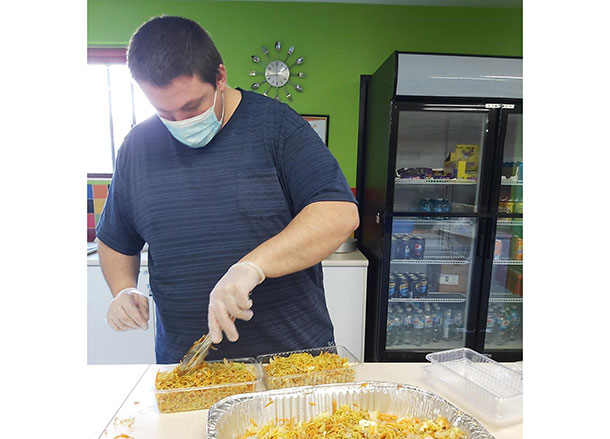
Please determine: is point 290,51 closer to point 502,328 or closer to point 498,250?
point 498,250

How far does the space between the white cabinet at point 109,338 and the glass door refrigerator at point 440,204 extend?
4.87 feet

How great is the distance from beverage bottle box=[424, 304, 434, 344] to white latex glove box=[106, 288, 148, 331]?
214 centimetres

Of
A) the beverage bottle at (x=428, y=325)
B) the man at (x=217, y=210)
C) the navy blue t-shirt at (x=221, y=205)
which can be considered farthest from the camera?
the beverage bottle at (x=428, y=325)

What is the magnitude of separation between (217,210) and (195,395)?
0.50 m

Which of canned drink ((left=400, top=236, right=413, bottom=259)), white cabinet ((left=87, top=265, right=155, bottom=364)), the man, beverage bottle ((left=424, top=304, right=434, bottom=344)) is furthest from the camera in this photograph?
beverage bottle ((left=424, top=304, right=434, bottom=344))

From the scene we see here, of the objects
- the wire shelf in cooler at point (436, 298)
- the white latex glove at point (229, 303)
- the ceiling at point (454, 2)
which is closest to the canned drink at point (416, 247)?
the wire shelf in cooler at point (436, 298)

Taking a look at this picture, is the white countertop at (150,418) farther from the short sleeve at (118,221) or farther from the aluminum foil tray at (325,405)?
the short sleeve at (118,221)

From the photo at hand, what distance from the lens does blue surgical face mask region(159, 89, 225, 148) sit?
102 centimetres

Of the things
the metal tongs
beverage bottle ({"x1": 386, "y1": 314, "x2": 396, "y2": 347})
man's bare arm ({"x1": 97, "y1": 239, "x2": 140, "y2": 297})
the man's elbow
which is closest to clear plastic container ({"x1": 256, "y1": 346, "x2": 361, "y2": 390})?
the metal tongs

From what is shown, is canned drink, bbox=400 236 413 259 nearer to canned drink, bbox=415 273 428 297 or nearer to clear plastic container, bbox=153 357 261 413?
canned drink, bbox=415 273 428 297

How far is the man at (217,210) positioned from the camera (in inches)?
37.5

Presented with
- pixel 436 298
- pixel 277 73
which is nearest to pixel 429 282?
pixel 436 298

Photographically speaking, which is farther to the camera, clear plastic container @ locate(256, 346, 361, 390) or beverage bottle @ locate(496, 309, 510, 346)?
beverage bottle @ locate(496, 309, 510, 346)
